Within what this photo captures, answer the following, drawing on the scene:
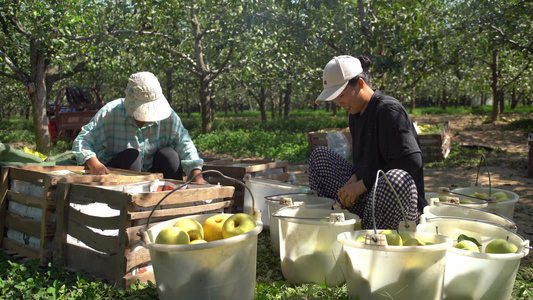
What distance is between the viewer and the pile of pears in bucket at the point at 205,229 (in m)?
2.04

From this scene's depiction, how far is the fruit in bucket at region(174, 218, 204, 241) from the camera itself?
221 cm

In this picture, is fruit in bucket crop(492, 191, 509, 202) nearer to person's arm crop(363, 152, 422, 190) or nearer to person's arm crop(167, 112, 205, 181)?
person's arm crop(363, 152, 422, 190)

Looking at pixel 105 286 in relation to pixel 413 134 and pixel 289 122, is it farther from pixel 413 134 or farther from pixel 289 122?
pixel 289 122

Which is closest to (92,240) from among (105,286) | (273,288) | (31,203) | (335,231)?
(105,286)

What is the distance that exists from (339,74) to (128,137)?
1.94 metres

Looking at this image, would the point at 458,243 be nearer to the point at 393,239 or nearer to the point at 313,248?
the point at 393,239

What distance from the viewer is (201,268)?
1957 millimetres

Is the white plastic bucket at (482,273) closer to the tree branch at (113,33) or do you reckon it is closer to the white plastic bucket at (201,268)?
the white plastic bucket at (201,268)

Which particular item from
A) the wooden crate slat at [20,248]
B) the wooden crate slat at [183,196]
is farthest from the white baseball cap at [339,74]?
the wooden crate slat at [20,248]

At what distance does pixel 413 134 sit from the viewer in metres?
2.91

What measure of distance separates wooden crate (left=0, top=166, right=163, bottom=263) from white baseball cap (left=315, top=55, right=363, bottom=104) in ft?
4.47

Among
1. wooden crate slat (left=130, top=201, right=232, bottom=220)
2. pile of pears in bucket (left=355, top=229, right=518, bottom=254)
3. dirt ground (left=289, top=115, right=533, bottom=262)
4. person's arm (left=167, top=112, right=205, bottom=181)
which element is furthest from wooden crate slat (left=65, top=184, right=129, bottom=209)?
dirt ground (left=289, top=115, right=533, bottom=262)

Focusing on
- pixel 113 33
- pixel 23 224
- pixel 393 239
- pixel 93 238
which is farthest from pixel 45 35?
pixel 393 239

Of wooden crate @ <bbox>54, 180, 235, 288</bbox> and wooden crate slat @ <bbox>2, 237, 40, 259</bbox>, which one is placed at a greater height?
wooden crate @ <bbox>54, 180, 235, 288</bbox>
